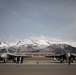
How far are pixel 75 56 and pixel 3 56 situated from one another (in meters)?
24.8

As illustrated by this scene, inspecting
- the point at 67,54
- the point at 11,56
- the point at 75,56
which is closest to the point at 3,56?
the point at 11,56

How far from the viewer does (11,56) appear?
59125 mm

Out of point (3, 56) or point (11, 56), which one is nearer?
point (3, 56)

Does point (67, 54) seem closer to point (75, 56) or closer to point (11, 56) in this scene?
point (75, 56)

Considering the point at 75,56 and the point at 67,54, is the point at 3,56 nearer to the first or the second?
the point at 67,54

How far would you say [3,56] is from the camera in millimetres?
54938

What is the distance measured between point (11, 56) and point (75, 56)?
73.4 feet

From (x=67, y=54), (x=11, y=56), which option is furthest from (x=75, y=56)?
(x=11, y=56)

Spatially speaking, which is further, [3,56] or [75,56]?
[75,56]

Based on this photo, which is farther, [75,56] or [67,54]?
[75,56]

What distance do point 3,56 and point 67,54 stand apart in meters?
20.7

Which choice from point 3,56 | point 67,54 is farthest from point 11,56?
point 67,54

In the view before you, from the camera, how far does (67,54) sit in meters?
55.0

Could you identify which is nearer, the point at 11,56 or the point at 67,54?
the point at 67,54
